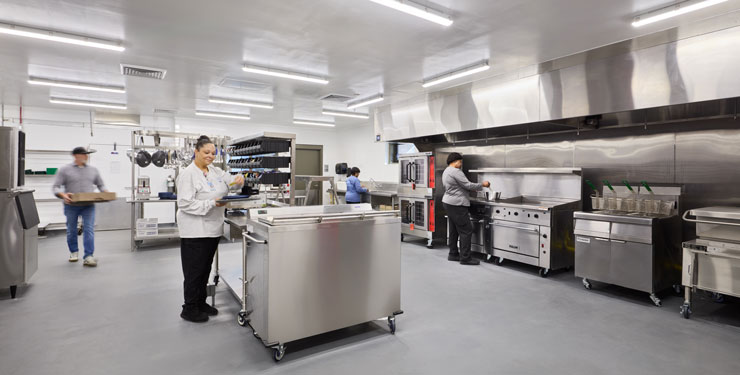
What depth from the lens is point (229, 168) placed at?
651 cm

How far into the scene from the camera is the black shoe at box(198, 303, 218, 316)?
11.2 feet

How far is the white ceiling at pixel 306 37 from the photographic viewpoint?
3.45m

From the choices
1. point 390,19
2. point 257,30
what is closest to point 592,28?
point 390,19

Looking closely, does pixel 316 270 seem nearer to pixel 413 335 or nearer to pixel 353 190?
pixel 413 335

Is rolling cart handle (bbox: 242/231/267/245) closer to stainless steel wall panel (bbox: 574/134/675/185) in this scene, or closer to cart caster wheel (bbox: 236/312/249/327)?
cart caster wheel (bbox: 236/312/249/327)

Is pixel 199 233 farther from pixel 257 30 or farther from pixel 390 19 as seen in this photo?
pixel 390 19

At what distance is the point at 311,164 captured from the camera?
39.7ft

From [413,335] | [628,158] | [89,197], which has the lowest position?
[413,335]

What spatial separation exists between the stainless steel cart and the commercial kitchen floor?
1.10 ft

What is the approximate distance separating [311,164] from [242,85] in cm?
590

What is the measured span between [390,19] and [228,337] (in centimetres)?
323

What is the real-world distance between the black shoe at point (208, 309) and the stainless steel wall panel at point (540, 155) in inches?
194

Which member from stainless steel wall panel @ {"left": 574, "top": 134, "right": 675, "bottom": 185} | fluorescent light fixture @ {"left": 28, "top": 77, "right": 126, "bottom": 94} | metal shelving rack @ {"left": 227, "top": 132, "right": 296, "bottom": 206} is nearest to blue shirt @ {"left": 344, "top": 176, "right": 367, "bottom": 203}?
metal shelving rack @ {"left": 227, "top": 132, "right": 296, "bottom": 206}

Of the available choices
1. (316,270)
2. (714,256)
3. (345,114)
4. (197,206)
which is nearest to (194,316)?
(197,206)
